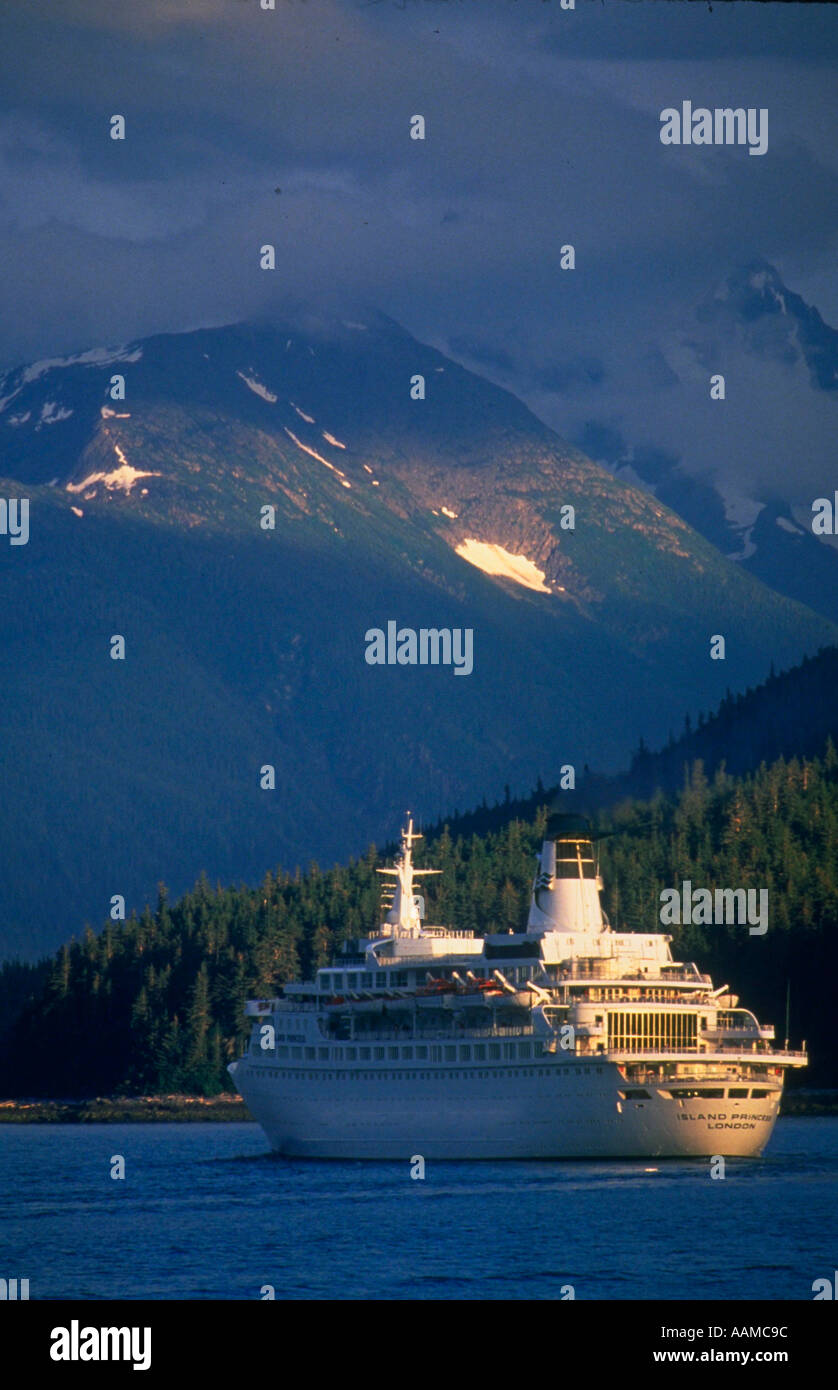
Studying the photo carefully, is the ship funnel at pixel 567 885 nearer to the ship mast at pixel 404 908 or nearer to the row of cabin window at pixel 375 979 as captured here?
the row of cabin window at pixel 375 979

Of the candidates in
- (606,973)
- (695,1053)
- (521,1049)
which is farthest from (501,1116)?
(695,1053)

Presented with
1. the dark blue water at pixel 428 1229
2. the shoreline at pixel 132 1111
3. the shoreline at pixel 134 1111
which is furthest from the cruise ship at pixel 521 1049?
the shoreline at pixel 132 1111

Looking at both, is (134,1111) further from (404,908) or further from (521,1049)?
(521,1049)

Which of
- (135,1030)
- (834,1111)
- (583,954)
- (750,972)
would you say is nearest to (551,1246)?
(583,954)

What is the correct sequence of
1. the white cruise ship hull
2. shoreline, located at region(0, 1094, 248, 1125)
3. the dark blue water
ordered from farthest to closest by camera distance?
shoreline, located at region(0, 1094, 248, 1125) < the white cruise ship hull < the dark blue water

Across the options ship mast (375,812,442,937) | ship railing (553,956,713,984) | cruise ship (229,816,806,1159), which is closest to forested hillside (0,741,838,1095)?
ship mast (375,812,442,937)

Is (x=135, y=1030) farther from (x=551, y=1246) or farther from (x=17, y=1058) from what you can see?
(x=551, y=1246)

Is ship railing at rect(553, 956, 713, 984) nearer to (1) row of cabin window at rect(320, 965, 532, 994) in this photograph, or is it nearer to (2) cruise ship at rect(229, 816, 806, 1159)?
(2) cruise ship at rect(229, 816, 806, 1159)
